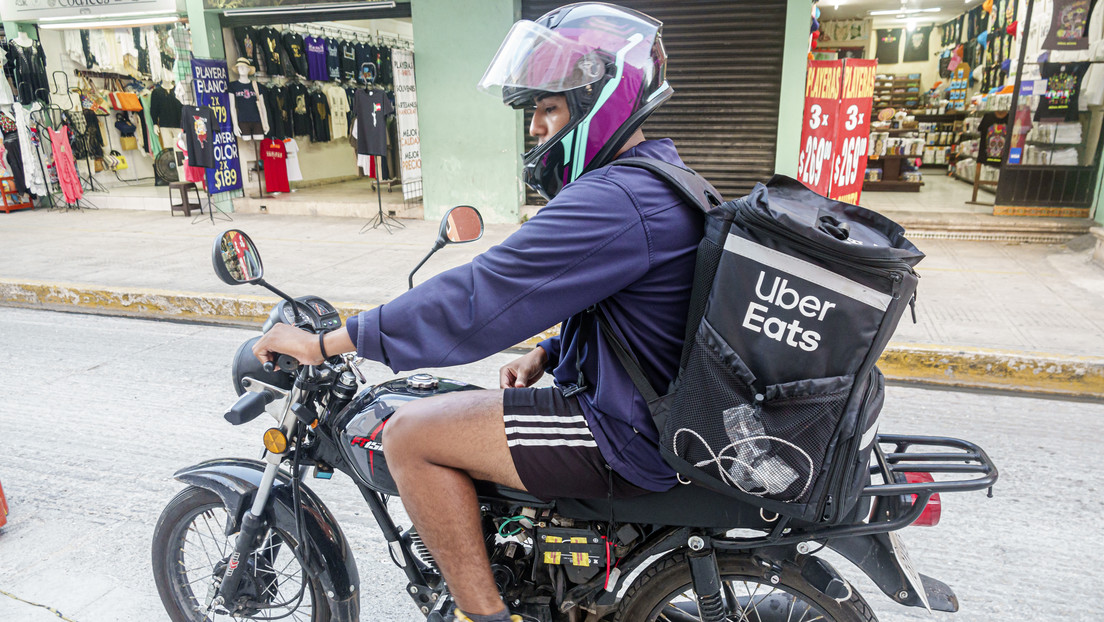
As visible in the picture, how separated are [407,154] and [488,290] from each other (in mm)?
9249

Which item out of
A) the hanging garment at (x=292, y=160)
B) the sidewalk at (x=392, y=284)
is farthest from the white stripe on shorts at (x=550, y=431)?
the hanging garment at (x=292, y=160)

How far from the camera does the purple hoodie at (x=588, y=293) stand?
64.2 inches

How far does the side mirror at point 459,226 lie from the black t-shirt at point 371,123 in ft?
27.2

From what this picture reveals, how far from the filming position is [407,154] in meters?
10.4

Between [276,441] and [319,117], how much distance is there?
1255 cm

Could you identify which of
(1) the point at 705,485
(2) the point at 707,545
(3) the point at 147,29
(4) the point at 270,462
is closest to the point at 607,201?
(1) the point at 705,485

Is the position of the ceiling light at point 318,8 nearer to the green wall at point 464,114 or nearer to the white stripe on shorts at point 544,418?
the green wall at point 464,114

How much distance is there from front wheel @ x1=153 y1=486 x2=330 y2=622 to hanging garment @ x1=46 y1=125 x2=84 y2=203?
38.9 ft

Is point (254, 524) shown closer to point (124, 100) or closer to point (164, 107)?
point (164, 107)

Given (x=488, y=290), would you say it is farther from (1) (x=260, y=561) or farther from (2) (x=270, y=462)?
(1) (x=260, y=561)

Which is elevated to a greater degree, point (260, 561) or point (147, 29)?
point (147, 29)

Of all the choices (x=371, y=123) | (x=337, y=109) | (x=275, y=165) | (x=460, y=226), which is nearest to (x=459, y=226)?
(x=460, y=226)

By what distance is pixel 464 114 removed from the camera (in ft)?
33.3

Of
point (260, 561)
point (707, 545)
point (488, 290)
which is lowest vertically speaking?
point (260, 561)
